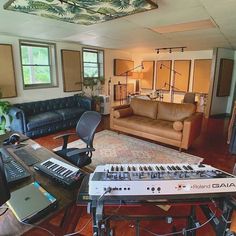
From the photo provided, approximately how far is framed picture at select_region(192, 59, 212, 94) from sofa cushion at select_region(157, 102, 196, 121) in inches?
117

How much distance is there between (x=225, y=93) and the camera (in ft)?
20.2

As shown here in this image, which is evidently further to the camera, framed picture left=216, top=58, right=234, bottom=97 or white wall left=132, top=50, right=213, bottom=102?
white wall left=132, top=50, right=213, bottom=102

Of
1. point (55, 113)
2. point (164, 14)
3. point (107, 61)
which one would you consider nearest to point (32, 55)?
point (55, 113)

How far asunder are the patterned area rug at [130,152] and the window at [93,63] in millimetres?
2801

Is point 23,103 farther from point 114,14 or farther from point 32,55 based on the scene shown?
point 114,14

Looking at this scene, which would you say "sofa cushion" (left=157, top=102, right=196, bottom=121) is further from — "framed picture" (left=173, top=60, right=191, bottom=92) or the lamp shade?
the lamp shade

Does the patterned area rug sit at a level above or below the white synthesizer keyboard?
below

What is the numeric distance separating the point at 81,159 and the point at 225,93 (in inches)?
232

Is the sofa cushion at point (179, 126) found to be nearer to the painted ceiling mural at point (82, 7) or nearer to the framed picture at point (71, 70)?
the painted ceiling mural at point (82, 7)

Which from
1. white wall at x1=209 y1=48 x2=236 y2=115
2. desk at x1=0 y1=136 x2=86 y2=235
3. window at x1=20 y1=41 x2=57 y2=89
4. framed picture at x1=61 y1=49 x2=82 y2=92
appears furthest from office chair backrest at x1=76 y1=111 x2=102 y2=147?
white wall at x1=209 y1=48 x2=236 y2=115

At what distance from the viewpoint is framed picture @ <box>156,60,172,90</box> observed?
283 inches

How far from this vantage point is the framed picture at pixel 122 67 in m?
6.91

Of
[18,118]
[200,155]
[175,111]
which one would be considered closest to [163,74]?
[175,111]

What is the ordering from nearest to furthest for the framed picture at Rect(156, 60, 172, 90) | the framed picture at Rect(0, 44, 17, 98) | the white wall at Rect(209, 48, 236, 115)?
the framed picture at Rect(0, 44, 17, 98)
the white wall at Rect(209, 48, 236, 115)
the framed picture at Rect(156, 60, 172, 90)
